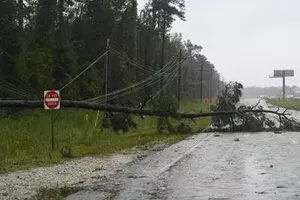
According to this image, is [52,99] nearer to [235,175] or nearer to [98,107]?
[98,107]

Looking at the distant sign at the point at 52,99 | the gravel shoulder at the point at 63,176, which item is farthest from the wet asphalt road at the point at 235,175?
the distant sign at the point at 52,99

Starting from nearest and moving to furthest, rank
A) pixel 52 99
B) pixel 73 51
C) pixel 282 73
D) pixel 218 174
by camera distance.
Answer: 1. pixel 218 174
2. pixel 52 99
3. pixel 73 51
4. pixel 282 73

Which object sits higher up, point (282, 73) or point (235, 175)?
point (282, 73)

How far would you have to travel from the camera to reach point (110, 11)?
53.8 meters

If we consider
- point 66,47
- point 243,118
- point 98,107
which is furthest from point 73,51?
point 98,107

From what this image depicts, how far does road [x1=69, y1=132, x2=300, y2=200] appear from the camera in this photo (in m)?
10.2

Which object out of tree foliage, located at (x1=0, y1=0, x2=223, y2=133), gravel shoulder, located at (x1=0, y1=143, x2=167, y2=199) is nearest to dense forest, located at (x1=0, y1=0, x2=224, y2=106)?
tree foliage, located at (x1=0, y1=0, x2=223, y2=133)

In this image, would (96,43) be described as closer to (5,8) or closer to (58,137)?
(5,8)

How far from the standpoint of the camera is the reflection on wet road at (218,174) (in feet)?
33.7

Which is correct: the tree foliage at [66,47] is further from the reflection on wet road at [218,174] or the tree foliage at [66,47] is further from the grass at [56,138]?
the reflection on wet road at [218,174]

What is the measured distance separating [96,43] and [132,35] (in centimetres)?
833

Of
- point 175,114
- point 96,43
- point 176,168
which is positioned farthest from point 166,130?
point 96,43

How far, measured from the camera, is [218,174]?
1293 cm

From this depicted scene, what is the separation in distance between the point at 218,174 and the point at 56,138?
1264cm
